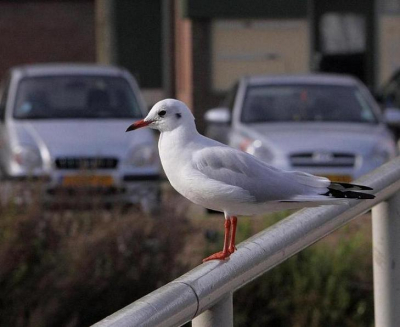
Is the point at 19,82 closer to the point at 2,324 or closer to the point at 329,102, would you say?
the point at 329,102

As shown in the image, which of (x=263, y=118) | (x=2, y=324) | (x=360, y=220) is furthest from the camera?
(x=263, y=118)

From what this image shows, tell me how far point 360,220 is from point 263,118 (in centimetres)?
383

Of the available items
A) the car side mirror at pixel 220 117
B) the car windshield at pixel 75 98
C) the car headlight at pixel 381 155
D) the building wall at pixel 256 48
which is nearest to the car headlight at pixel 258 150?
the car side mirror at pixel 220 117

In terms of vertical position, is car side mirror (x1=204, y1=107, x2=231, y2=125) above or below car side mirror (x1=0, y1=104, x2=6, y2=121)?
below

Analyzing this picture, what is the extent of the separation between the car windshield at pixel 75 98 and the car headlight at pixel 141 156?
0.92 meters

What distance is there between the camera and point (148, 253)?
26.0ft

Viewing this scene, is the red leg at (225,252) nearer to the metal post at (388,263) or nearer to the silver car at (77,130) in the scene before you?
the metal post at (388,263)

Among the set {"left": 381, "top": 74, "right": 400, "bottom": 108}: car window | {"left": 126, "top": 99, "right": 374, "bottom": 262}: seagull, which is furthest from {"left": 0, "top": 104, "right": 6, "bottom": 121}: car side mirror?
{"left": 126, "top": 99, "right": 374, "bottom": 262}: seagull

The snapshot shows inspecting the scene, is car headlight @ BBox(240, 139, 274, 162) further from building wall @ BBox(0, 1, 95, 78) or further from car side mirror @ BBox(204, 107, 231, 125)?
building wall @ BBox(0, 1, 95, 78)

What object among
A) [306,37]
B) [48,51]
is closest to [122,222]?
[306,37]

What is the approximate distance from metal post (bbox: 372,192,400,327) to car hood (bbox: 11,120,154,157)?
6.89m

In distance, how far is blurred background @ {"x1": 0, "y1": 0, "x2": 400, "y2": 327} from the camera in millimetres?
7609

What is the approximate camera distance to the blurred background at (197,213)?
761 centimetres

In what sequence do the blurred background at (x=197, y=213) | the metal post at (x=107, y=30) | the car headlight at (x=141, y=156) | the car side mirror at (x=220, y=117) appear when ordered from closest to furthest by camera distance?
the blurred background at (x=197, y=213) < the car headlight at (x=141, y=156) < the car side mirror at (x=220, y=117) < the metal post at (x=107, y=30)
